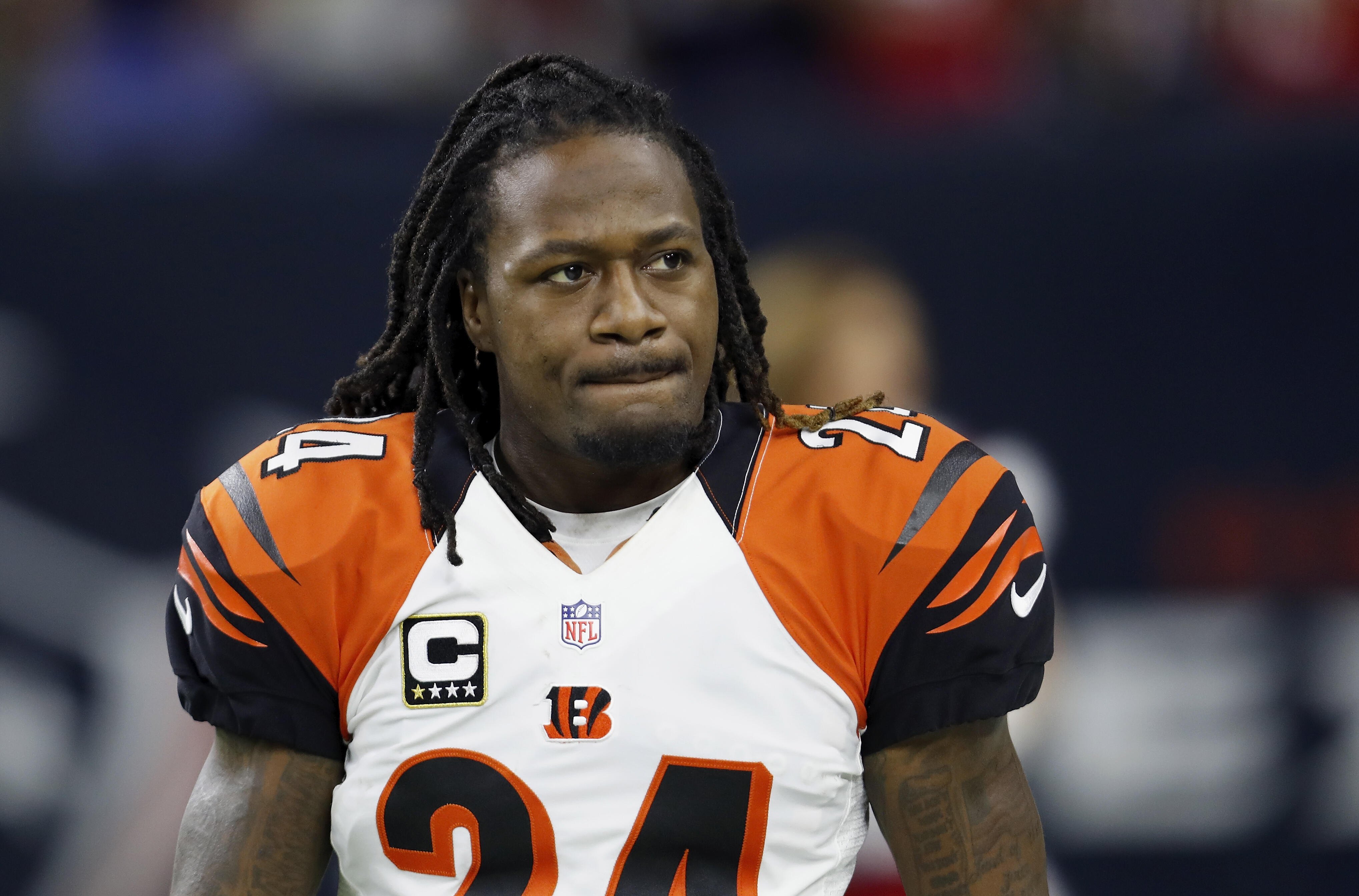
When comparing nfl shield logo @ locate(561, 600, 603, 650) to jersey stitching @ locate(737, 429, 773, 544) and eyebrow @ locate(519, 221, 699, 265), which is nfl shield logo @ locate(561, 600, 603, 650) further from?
eyebrow @ locate(519, 221, 699, 265)

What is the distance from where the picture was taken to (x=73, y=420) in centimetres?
312

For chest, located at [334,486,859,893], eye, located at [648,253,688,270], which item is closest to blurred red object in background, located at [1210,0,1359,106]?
eye, located at [648,253,688,270]

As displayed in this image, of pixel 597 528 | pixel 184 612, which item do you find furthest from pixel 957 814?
pixel 184 612

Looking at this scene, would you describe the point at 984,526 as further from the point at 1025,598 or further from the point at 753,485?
the point at 753,485

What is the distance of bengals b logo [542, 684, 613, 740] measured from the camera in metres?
1.53

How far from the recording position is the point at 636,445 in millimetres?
1579

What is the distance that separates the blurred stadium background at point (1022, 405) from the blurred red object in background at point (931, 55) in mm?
465

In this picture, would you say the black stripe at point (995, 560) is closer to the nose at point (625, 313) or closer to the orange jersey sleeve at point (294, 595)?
the nose at point (625, 313)

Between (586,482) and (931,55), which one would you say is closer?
(586,482)

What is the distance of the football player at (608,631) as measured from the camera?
1.53m

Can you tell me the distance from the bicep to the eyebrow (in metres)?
0.56

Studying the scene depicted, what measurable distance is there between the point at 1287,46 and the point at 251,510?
3.03 meters

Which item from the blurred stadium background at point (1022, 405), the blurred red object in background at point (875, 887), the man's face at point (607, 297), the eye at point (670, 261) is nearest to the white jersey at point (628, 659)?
the man's face at point (607, 297)

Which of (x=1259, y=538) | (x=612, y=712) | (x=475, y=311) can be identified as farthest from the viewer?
(x=1259, y=538)
